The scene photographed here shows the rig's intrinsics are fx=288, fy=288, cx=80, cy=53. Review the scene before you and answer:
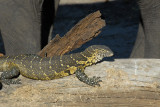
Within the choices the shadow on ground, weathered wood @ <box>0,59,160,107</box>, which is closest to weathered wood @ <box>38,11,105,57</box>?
weathered wood @ <box>0,59,160,107</box>

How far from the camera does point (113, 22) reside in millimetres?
9094

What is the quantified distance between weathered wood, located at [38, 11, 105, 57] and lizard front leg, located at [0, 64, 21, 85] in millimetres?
633

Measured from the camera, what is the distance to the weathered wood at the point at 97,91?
14.5 feet

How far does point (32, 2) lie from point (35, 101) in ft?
5.80

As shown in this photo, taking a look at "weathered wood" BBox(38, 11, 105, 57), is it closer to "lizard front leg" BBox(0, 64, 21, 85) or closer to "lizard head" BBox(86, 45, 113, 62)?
"lizard head" BBox(86, 45, 113, 62)

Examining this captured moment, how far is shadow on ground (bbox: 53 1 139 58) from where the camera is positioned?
7.95m

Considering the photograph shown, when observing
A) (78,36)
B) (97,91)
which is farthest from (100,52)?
(97,91)

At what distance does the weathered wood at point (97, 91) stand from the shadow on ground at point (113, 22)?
7.56ft

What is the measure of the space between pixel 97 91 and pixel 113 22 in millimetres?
4869

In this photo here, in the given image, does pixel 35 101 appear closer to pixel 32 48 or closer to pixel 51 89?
pixel 51 89

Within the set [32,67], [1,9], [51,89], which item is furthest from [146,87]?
[1,9]

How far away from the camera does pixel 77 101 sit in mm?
4438

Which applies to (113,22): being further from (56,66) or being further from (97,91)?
(97,91)

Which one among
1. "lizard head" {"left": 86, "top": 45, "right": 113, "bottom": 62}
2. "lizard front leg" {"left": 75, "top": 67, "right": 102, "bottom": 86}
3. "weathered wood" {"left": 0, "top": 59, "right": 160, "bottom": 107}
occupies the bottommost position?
"weathered wood" {"left": 0, "top": 59, "right": 160, "bottom": 107}
